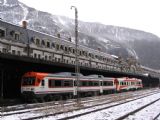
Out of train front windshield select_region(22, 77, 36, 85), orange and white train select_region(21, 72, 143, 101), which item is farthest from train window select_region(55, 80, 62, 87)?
train front windshield select_region(22, 77, 36, 85)

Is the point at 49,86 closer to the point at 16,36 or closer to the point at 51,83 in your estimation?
the point at 51,83

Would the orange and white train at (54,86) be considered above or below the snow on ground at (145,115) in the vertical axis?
above

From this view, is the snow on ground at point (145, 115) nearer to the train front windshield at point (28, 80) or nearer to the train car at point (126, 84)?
the train front windshield at point (28, 80)

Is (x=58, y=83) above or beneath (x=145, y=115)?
above

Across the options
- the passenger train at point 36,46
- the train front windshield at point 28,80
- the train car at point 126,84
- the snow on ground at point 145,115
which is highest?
the passenger train at point 36,46

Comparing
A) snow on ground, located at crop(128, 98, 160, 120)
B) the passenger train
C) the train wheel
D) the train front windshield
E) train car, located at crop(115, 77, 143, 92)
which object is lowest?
snow on ground, located at crop(128, 98, 160, 120)

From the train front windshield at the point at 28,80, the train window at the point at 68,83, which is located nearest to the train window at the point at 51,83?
the train front windshield at the point at 28,80

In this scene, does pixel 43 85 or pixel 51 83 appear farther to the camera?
pixel 51 83

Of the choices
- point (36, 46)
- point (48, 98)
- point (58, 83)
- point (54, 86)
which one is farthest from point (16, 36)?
point (48, 98)

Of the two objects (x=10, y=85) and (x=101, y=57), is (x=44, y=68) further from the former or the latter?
(x=101, y=57)

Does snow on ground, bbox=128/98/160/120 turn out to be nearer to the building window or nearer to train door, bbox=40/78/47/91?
train door, bbox=40/78/47/91

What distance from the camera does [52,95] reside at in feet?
107

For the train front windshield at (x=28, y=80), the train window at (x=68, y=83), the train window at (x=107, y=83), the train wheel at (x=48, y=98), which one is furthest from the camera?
the train window at (x=107, y=83)

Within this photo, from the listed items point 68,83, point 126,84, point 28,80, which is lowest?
point 126,84
